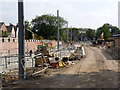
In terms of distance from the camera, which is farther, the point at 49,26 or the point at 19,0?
the point at 49,26

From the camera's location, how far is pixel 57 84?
7.25 meters

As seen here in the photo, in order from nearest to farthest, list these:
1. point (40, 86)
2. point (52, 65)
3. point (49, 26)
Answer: point (40, 86), point (52, 65), point (49, 26)

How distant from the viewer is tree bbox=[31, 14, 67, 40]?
8006 cm

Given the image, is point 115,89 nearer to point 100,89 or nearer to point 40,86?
point 100,89

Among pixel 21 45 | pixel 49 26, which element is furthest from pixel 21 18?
pixel 49 26

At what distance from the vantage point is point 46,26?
8125 cm

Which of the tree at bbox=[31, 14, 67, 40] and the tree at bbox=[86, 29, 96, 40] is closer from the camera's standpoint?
the tree at bbox=[31, 14, 67, 40]

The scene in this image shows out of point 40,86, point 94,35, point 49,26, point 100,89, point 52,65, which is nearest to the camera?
point 100,89

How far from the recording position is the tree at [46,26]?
80062 mm

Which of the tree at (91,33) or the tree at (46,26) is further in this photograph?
the tree at (91,33)

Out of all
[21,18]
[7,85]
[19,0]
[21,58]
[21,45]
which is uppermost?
[19,0]

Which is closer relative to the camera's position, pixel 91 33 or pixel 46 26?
pixel 46 26

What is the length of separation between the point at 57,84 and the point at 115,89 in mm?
2666

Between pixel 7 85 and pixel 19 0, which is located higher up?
pixel 19 0
